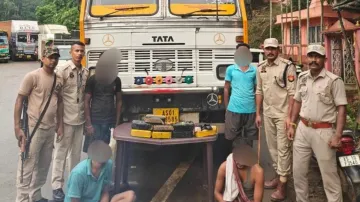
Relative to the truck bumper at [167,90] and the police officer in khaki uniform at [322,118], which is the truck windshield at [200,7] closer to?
the truck bumper at [167,90]

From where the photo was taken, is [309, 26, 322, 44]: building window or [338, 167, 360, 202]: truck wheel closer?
[338, 167, 360, 202]: truck wheel

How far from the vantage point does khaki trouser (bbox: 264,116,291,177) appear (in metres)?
4.92

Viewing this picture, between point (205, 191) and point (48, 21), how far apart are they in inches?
1548

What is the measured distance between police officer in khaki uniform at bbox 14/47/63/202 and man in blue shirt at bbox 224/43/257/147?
2122 mm

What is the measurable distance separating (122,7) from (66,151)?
2.36 m

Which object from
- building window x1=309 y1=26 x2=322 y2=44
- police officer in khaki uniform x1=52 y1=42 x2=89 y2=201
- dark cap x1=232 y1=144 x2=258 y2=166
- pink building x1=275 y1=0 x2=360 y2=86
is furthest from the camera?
building window x1=309 y1=26 x2=322 y2=44

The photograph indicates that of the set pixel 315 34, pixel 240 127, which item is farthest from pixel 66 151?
pixel 315 34

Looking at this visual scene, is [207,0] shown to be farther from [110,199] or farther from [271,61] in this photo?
[110,199]

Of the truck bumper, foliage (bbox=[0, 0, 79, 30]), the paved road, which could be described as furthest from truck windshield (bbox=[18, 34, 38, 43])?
the truck bumper

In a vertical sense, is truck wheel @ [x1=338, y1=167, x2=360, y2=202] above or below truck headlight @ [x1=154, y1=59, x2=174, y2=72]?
below

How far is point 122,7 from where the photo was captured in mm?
6395

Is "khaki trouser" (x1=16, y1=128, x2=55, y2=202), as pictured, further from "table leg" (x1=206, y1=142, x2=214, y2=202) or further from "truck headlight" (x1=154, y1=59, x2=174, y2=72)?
"truck headlight" (x1=154, y1=59, x2=174, y2=72)

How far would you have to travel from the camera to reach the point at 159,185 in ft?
18.7

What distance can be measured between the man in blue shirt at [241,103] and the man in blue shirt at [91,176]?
2009 mm
